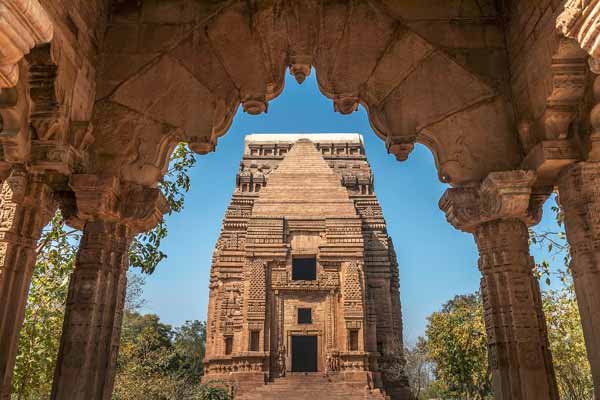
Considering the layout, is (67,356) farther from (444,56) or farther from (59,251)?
(59,251)

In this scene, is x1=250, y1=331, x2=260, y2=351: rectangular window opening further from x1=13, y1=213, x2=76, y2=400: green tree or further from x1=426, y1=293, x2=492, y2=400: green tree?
→ x1=13, y1=213, x2=76, y2=400: green tree

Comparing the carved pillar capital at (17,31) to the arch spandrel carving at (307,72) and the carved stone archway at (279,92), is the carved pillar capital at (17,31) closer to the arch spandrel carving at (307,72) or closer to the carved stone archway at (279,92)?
the carved stone archway at (279,92)

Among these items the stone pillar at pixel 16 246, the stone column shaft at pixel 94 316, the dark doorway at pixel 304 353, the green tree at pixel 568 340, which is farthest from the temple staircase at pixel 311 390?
the stone pillar at pixel 16 246

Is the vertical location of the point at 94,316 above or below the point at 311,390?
above

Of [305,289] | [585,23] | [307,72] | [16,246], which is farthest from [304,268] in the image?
[585,23]

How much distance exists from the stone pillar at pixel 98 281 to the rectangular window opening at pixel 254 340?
1736 cm

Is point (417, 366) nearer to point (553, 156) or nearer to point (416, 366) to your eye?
point (416, 366)

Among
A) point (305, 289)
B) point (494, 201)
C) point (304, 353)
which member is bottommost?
point (304, 353)

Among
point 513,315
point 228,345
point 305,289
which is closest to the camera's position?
point 513,315

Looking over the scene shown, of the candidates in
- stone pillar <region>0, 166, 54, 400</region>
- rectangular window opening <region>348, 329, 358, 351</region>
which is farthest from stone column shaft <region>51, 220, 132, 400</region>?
rectangular window opening <region>348, 329, 358, 351</region>

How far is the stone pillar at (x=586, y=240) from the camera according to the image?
3.54 m

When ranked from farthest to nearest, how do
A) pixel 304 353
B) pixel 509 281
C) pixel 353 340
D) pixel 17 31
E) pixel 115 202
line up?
1. pixel 304 353
2. pixel 353 340
3. pixel 115 202
4. pixel 509 281
5. pixel 17 31

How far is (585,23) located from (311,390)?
18.7m

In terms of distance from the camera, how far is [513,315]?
4.08 m
